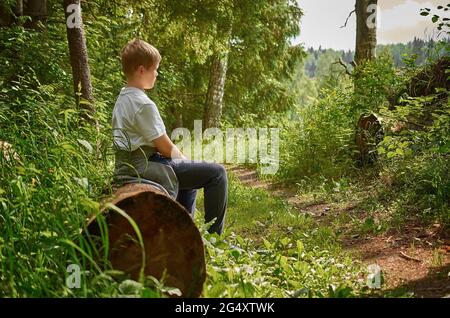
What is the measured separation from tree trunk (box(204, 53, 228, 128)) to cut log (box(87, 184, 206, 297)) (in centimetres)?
1251

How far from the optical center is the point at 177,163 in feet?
13.4

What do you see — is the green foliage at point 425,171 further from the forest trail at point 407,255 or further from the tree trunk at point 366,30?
the tree trunk at point 366,30

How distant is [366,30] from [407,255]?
21.1ft

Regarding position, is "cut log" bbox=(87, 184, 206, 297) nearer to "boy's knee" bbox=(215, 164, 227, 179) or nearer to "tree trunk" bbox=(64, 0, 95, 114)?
"boy's knee" bbox=(215, 164, 227, 179)

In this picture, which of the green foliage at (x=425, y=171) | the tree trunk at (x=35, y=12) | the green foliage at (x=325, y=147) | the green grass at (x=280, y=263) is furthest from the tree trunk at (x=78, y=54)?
the green foliage at (x=325, y=147)

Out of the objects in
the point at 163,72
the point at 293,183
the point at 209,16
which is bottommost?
the point at 293,183

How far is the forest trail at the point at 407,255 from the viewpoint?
3.75 m

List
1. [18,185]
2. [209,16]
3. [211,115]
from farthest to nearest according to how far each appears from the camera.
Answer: [211,115] → [209,16] → [18,185]

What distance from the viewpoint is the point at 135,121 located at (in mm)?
3822

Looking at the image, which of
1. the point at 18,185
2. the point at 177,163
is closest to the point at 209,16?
the point at 177,163

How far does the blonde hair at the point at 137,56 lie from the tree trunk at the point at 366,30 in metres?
6.71
